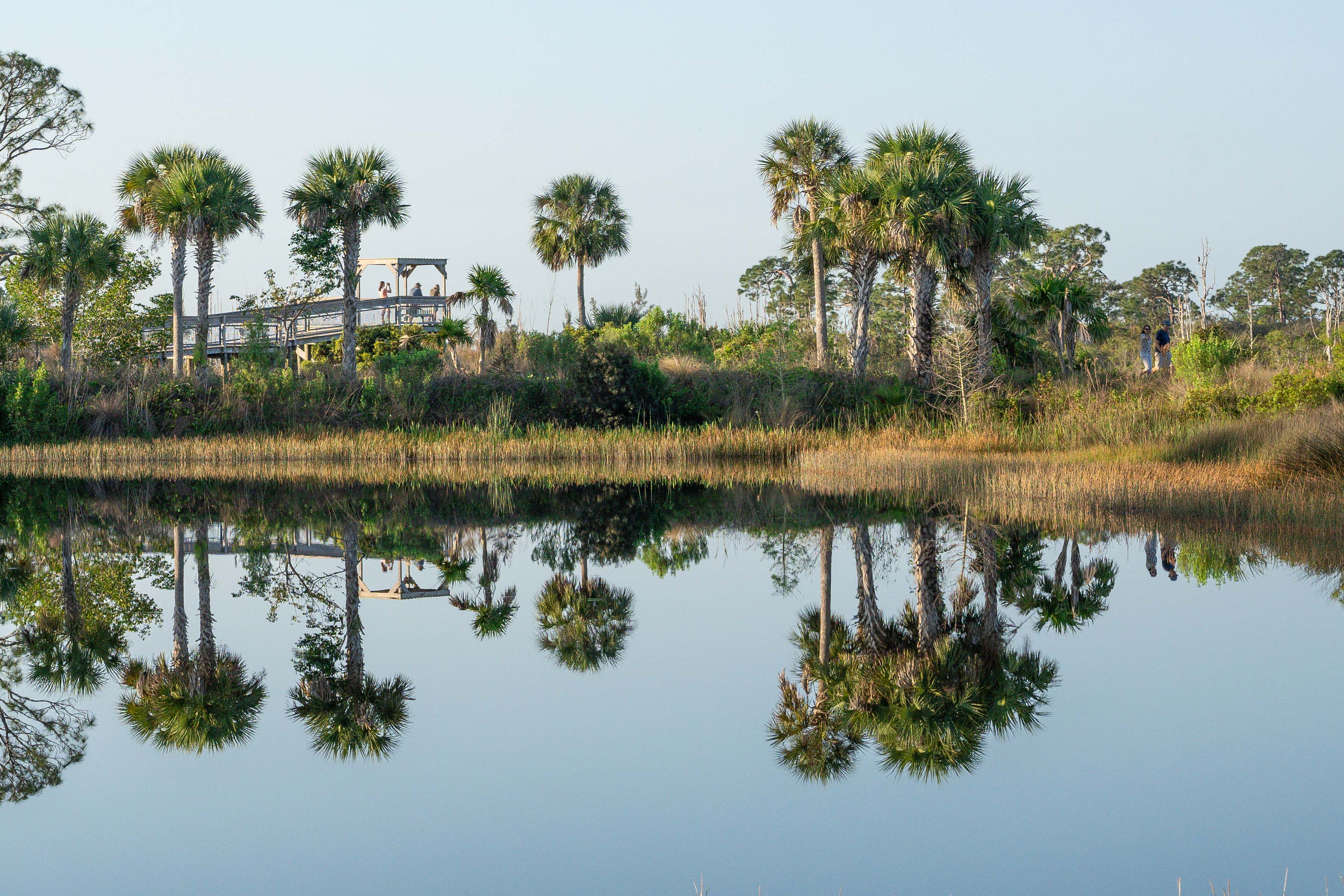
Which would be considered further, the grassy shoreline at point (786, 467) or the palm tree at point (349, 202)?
the palm tree at point (349, 202)

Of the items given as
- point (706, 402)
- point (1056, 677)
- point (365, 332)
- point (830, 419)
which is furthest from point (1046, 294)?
point (1056, 677)

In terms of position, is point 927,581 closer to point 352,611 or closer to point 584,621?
point 584,621

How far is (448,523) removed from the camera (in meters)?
17.8

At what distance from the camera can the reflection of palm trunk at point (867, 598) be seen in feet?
32.2

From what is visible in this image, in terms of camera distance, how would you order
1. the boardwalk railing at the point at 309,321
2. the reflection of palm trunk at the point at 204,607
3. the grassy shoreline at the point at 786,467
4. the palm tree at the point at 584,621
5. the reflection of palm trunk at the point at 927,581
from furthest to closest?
the boardwalk railing at the point at 309,321, the grassy shoreline at the point at 786,467, the reflection of palm trunk at the point at 927,581, the palm tree at the point at 584,621, the reflection of palm trunk at the point at 204,607

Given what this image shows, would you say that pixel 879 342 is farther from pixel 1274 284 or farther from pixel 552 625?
pixel 1274 284

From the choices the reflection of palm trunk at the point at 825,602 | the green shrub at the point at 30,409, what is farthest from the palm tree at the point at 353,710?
the green shrub at the point at 30,409

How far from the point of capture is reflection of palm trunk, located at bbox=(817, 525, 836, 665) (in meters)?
9.62

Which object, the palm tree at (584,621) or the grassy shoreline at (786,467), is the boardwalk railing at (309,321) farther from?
the palm tree at (584,621)

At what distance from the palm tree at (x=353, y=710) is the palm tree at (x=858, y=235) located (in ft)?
76.3

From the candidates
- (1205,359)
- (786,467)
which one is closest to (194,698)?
(786,467)

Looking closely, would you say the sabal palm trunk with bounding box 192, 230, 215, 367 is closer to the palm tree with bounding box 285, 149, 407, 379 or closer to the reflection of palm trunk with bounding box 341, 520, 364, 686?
the palm tree with bounding box 285, 149, 407, 379

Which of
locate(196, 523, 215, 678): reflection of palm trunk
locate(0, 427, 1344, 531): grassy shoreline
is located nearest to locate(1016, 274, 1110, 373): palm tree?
locate(0, 427, 1344, 531): grassy shoreline

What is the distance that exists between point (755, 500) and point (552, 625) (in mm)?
9783
